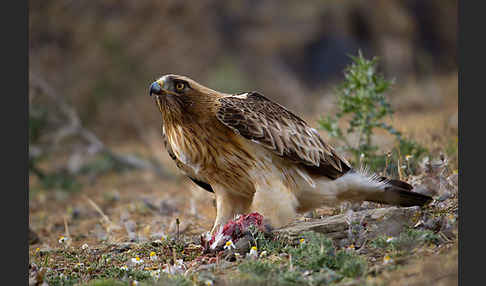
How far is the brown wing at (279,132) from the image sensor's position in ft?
13.8

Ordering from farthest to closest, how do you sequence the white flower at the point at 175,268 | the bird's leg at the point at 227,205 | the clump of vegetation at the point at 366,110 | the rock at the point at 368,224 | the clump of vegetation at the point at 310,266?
the clump of vegetation at the point at 366,110 → the bird's leg at the point at 227,205 → the rock at the point at 368,224 → the white flower at the point at 175,268 → the clump of vegetation at the point at 310,266

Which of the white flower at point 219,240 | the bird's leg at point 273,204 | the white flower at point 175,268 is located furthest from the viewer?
the bird's leg at point 273,204

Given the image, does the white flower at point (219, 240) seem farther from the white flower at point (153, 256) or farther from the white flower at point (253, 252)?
the white flower at point (153, 256)

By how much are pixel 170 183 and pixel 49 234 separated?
3213 millimetres

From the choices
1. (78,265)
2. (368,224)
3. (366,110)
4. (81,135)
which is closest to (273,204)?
(368,224)

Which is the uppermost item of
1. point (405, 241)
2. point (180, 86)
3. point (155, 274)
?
point (180, 86)

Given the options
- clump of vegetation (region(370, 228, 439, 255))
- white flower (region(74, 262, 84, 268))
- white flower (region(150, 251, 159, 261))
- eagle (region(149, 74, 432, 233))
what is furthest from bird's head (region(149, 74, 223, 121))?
clump of vegetation (region(370, 228, 439, 255))

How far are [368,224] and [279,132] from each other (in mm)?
1113

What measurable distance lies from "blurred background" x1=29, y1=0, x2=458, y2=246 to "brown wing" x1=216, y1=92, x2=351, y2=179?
2143mm

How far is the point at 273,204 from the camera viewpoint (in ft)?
13.7

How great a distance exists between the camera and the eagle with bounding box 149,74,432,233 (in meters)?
4.21

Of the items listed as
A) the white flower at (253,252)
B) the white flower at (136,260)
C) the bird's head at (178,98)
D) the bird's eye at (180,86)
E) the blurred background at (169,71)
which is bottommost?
the white flower at (136,260)

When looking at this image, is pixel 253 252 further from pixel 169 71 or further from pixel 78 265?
pixel 169 71

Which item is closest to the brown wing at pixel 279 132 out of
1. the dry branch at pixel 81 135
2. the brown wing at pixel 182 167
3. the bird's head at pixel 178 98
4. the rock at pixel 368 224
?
the bird's head at pixel 178 98
